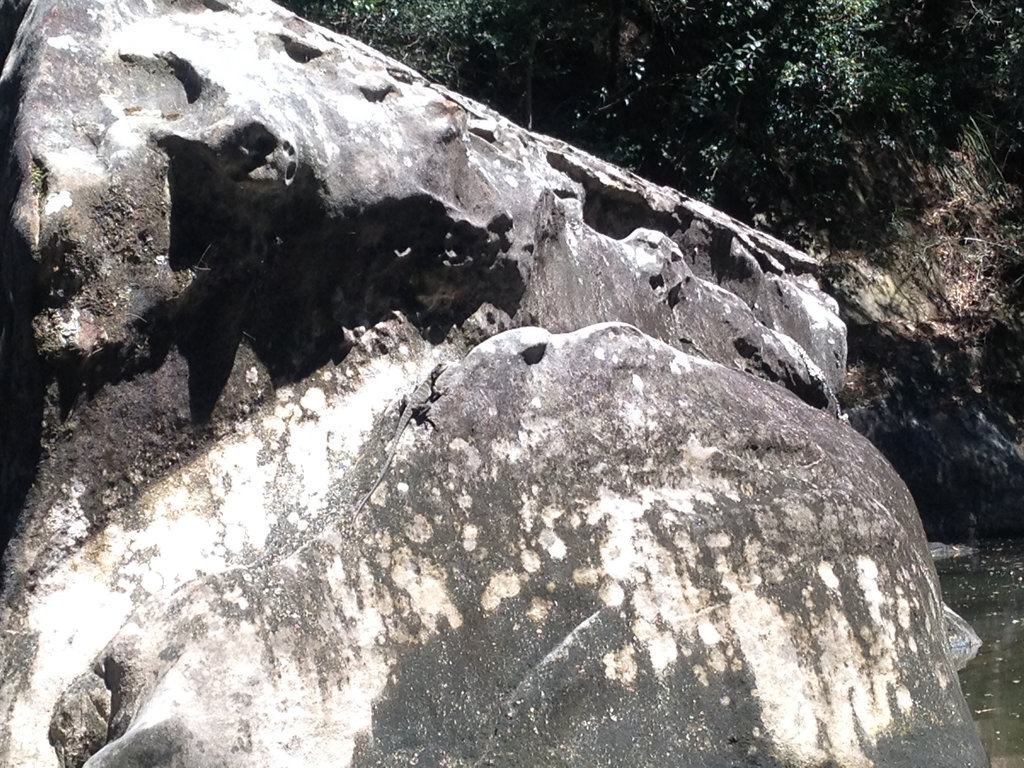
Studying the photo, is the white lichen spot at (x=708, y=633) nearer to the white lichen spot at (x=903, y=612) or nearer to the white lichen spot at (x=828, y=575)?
the white lichen spot at (x=828, y=575)

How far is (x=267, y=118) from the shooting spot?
284cm

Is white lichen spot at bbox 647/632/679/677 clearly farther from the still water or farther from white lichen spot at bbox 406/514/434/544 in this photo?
the still water

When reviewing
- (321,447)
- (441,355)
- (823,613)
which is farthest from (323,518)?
(823,613)

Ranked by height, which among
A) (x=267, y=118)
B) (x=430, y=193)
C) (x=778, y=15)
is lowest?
(x=778, y=15)

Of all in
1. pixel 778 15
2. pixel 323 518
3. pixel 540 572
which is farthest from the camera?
pixel 778 15

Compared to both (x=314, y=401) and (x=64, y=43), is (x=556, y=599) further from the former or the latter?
(x=64, y=43)

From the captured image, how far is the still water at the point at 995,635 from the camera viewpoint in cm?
354

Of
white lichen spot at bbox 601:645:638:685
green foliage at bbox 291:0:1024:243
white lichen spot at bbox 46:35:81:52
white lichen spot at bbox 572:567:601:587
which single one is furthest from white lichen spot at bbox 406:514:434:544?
green foliage at bbox 291:0:1024:243

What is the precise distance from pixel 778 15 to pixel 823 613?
25.7 feet

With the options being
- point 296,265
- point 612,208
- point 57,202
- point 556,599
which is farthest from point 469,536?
point 612,208

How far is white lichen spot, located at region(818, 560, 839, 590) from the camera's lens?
267 cm

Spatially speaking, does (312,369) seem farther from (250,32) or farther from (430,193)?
(250,32)

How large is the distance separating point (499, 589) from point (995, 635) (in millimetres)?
3330

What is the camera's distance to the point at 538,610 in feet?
→ 8.31
